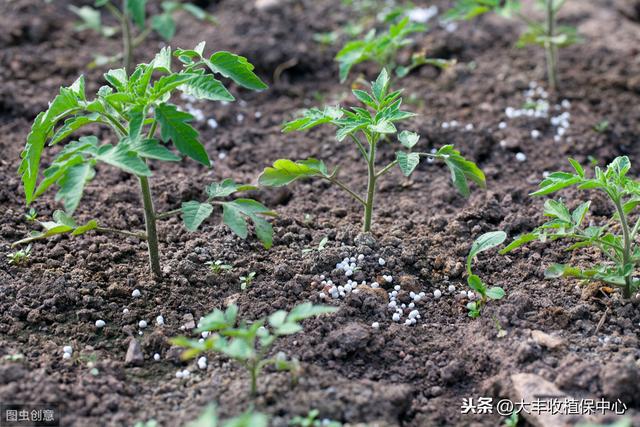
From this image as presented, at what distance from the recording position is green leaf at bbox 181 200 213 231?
2830 millimetres

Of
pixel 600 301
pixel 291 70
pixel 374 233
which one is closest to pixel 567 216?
pixel 600 301

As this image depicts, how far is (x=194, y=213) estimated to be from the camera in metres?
2.88

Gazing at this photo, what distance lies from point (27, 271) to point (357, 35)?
9.87 feet

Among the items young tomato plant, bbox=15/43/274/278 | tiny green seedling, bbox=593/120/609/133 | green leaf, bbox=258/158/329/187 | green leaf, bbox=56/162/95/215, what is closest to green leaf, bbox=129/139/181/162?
young tomato plant, bbox=15/43/274/278

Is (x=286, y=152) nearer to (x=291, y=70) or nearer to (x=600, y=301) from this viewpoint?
(x=291, y=70)

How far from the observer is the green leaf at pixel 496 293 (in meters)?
2.94

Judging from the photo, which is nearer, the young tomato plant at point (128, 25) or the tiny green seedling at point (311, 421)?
the tiny green seedling at point (311, 421)

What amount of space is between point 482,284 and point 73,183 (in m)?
1.52

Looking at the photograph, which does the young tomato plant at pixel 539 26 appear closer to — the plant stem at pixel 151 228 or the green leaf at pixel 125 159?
the plant stem at pixel 151 228

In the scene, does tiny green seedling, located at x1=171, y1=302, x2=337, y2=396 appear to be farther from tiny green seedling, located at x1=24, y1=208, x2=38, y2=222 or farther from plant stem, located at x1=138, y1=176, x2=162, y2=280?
tiny green seedling, located at x1=24, y1=208, x2=38, y2=222

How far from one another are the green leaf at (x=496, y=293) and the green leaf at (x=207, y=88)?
3.94 feet

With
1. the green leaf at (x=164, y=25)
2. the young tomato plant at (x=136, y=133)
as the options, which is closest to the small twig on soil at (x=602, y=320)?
the young tomato plant at (x=136, y=133)

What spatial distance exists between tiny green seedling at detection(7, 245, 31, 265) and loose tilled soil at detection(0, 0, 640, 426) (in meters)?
0.04

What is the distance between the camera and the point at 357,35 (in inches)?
211
